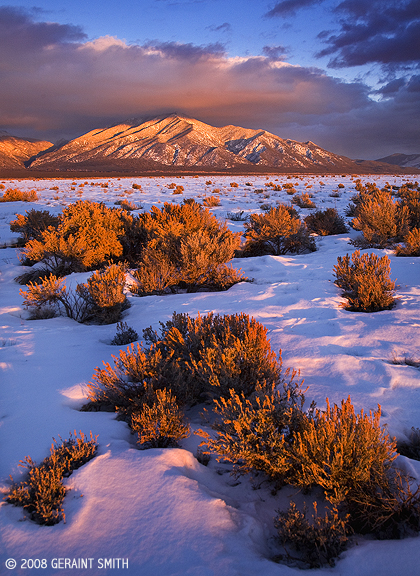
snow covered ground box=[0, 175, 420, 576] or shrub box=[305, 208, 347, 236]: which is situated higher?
shrub box=[305, 208, 347, 236]

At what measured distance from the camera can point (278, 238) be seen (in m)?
7.99

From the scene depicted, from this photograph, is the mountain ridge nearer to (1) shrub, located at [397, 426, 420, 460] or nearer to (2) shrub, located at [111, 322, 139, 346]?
(2) shrub, located at [111, 322, 139, 346]

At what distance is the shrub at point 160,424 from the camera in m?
2.28

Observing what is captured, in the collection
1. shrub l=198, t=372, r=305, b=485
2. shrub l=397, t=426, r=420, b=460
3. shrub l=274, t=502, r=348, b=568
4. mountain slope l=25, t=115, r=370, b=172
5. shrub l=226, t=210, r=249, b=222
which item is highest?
mountain slope l=25, t=115, r=370, b=172

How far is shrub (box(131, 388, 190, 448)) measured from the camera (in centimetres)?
228

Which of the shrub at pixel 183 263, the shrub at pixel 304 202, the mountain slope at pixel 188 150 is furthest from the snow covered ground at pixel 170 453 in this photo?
the mountain slope at pixel 188 150

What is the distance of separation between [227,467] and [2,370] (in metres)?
2.38

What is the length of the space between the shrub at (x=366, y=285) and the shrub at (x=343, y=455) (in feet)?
9.32

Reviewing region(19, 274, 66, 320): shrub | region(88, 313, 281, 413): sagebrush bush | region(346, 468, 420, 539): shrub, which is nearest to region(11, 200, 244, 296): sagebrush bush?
region(19, 274, 66, 320): shrub

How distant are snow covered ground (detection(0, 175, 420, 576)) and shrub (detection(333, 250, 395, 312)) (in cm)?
22

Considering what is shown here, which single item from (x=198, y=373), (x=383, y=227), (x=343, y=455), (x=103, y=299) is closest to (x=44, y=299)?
(x=103, y=299)

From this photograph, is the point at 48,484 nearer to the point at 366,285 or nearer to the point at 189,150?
the point at 366,285

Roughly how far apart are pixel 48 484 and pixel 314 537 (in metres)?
1.48

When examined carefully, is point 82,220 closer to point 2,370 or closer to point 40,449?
point 2,370
